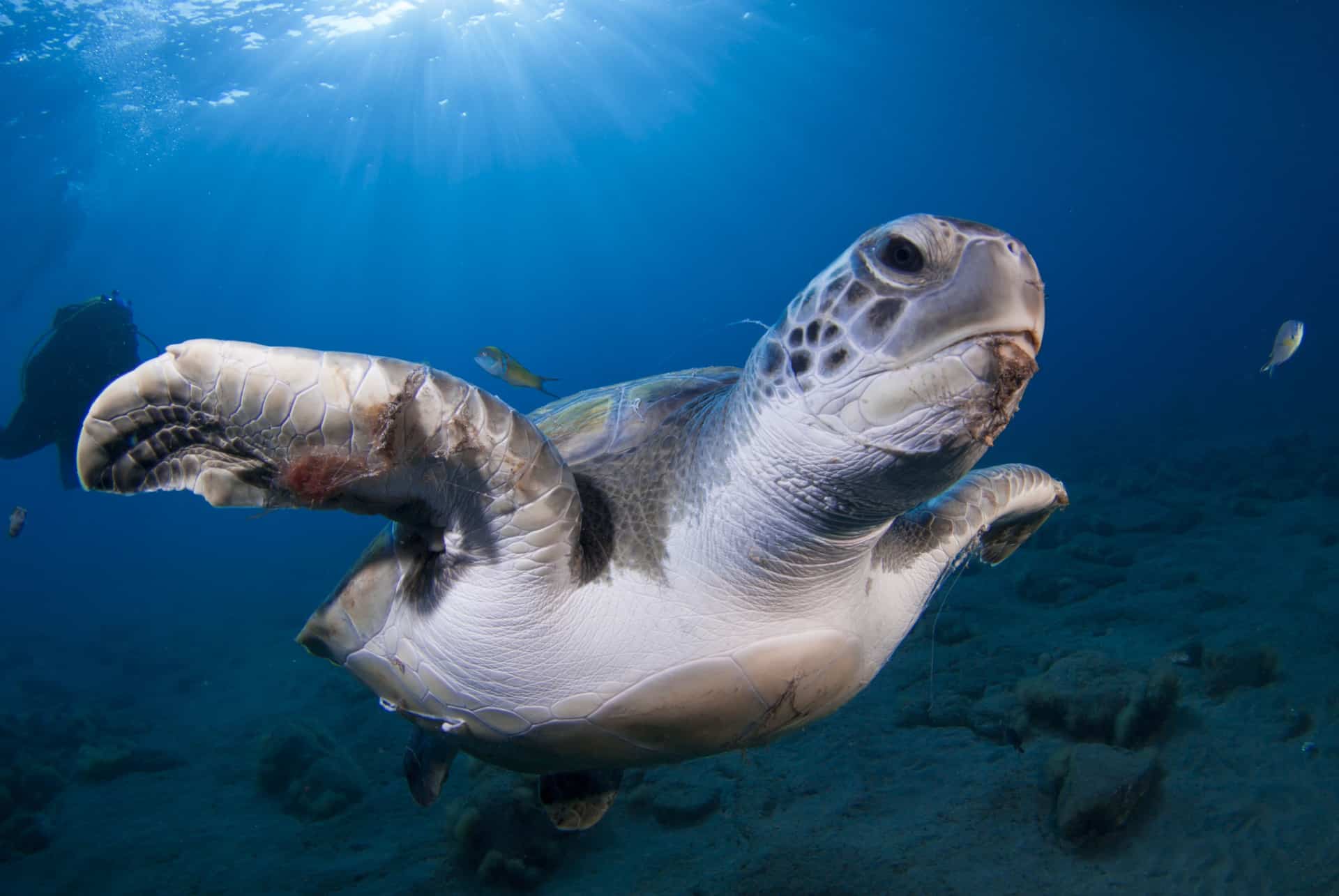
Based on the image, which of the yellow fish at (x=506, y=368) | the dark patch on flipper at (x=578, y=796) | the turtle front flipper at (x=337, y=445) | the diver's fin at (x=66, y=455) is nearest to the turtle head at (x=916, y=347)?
the turtle front flipper at (x=337, y=445)

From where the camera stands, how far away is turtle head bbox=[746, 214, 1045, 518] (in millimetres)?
1077

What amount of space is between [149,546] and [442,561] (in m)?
62.3

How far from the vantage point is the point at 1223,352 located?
47969 mm

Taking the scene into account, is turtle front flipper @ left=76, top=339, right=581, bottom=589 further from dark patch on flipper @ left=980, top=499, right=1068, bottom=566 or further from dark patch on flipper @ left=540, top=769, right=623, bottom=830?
dark patch on flipper @ left=980, top=499, right=1068, bottom=566

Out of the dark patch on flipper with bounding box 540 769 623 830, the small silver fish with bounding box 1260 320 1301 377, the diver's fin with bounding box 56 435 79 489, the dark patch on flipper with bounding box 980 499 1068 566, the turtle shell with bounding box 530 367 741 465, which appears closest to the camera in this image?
the turtle shell with bounding box 530 367 741 465

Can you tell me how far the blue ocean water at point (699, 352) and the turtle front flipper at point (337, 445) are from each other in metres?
0.24

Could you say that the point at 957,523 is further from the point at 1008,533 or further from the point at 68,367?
the point at 68,367

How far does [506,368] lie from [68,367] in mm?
8282

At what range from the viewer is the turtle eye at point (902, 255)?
3.71ft

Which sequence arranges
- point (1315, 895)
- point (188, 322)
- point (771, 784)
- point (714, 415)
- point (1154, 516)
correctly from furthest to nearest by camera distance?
point (188, 322)
point (1154, 516)
point (771, 784)
point (1315, 895)
point (714, 415)

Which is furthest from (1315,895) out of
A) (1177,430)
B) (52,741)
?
(1177,430)

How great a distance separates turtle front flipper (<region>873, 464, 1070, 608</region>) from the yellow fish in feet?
13.9

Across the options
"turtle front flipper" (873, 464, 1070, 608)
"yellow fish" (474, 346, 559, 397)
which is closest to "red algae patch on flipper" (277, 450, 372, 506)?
"turtle front flipper" (873, 464, 1070, 608)

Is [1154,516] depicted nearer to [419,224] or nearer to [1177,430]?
[1177,430]
